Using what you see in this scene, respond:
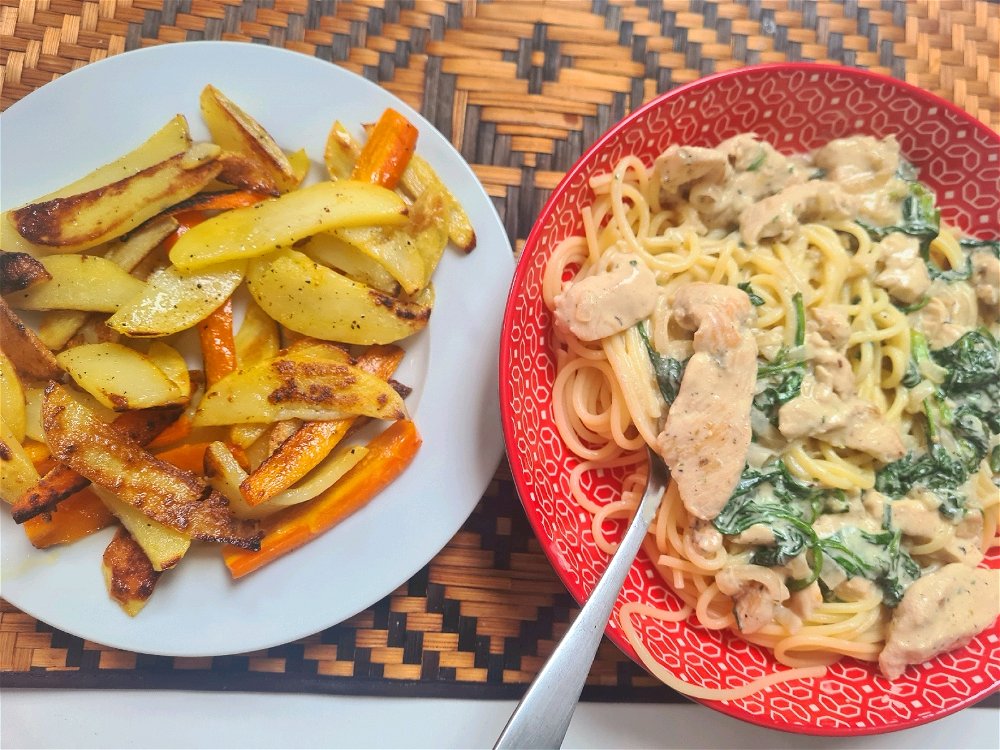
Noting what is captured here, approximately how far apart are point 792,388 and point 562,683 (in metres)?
0.97

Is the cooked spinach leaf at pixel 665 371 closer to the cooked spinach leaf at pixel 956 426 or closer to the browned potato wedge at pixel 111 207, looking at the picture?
the cooked spinach leaf at pixel 956 426

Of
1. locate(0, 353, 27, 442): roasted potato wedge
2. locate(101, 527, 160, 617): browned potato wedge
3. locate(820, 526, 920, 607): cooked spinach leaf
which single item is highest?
locate(0, 353, 27, 442): roasted potato wedge

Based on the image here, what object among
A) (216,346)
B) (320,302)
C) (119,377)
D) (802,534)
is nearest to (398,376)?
(320,302)

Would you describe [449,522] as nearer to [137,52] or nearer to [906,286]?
[906,286]

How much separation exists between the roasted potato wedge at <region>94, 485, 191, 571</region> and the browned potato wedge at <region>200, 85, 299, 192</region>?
99 centimetres

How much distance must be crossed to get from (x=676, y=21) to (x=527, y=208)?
91cm

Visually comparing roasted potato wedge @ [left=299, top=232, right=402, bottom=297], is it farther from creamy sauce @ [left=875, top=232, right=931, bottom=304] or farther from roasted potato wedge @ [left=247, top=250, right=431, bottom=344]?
creamy sauce @ [left=875, top=232, right=931, bottom=304]

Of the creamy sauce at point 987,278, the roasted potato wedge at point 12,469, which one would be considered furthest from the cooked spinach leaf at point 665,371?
the roasted potato wedge at point 12,469

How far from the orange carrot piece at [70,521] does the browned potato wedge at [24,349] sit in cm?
35

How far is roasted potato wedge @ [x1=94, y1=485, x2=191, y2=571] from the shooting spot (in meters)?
1.76

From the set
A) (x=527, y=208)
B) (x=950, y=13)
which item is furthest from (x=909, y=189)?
(x=527, y=208)

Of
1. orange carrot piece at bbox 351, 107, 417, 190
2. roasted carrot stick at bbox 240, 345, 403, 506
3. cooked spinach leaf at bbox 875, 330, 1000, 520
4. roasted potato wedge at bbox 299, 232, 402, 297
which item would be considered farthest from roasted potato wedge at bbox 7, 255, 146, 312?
cooked spinach leaf at bbox 875, 330, 1000, 520

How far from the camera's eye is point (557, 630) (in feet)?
6.87

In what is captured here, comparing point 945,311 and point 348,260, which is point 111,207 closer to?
point 348,260
